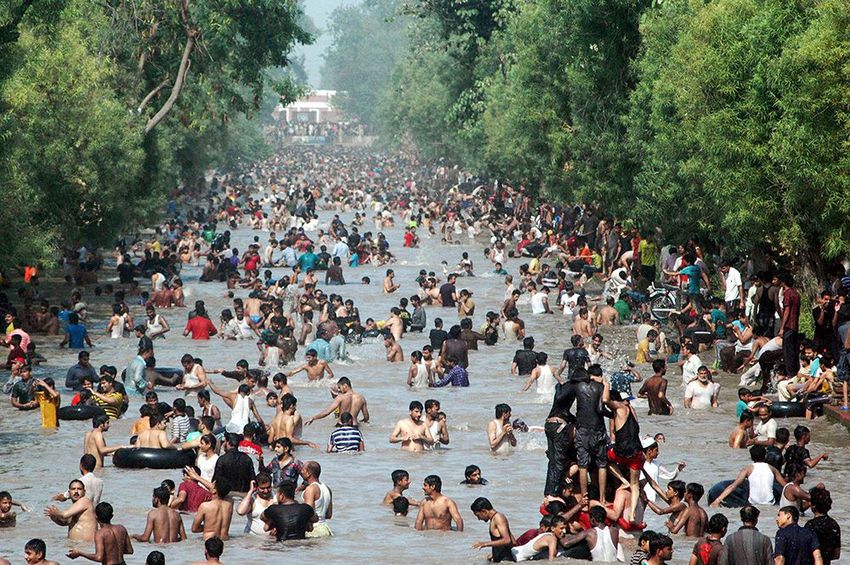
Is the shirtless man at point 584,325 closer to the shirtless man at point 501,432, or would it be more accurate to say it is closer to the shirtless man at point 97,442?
the shirtless man at point 501,432

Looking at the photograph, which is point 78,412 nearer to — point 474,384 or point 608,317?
point 474,384

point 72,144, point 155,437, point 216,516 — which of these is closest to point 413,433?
point 155,437

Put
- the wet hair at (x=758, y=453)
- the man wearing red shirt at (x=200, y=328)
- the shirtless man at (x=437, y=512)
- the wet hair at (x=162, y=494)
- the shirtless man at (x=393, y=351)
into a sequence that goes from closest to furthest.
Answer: the wet hair at (x=162, y=494) → the shirtless man at (x=437, y=512) → the wet hair at (x=758, y=453) → the shirtless man at (x=393, y=351) → the man wearing red shirt at (x=200, y=328)

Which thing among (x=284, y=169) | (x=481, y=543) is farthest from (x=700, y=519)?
(x=284, y=169)

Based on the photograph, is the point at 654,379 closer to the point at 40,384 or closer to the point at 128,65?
the point at 40,384

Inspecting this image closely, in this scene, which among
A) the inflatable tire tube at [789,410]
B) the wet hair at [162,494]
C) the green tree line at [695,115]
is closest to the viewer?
the wet hair at [162,494]

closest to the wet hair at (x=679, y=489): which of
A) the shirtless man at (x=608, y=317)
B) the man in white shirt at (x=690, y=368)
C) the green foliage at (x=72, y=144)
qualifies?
the man in white shirt at (x=690, y=368)
